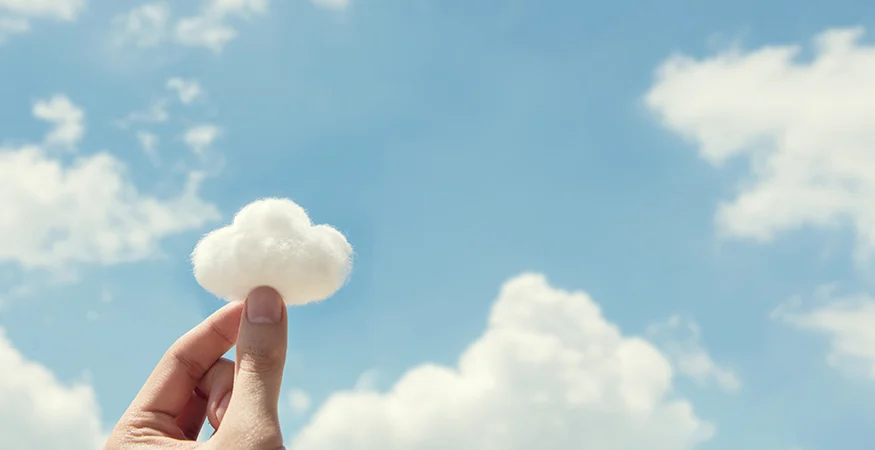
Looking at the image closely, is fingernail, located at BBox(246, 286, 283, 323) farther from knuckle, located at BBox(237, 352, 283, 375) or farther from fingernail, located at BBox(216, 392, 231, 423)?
fingernail, located at BBox(216, 392, 231, 423)

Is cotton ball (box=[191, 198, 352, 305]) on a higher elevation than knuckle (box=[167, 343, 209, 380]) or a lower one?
higher

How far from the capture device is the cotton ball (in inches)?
224

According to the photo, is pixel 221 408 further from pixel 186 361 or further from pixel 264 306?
pixel 264 306

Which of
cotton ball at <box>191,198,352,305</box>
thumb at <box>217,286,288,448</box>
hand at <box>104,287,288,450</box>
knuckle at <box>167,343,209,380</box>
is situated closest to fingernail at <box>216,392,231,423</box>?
hand at <box>104,287,288,450</box>

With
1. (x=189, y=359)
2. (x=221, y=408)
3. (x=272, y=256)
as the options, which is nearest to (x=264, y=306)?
(x=272, y=256)

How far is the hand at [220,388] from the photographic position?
4965 millimetres

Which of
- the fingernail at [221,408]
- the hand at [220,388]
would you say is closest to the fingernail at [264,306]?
the hand at [220,388]

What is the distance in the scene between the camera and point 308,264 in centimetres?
576

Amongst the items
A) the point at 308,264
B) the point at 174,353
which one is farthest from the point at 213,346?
the point at 308,264

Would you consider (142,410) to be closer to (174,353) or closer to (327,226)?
(174,353)

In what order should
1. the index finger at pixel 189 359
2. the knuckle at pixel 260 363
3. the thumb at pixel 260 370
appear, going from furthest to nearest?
the index finger at pixel 189 359 < the knuckle at pixel 260 363 < the thumb at pixel 260 370

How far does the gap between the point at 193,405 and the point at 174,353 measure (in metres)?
0.52

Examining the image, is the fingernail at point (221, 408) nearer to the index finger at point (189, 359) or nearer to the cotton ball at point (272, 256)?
the index finger at point (189, 359)

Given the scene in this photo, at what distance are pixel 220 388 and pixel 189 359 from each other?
396mm
